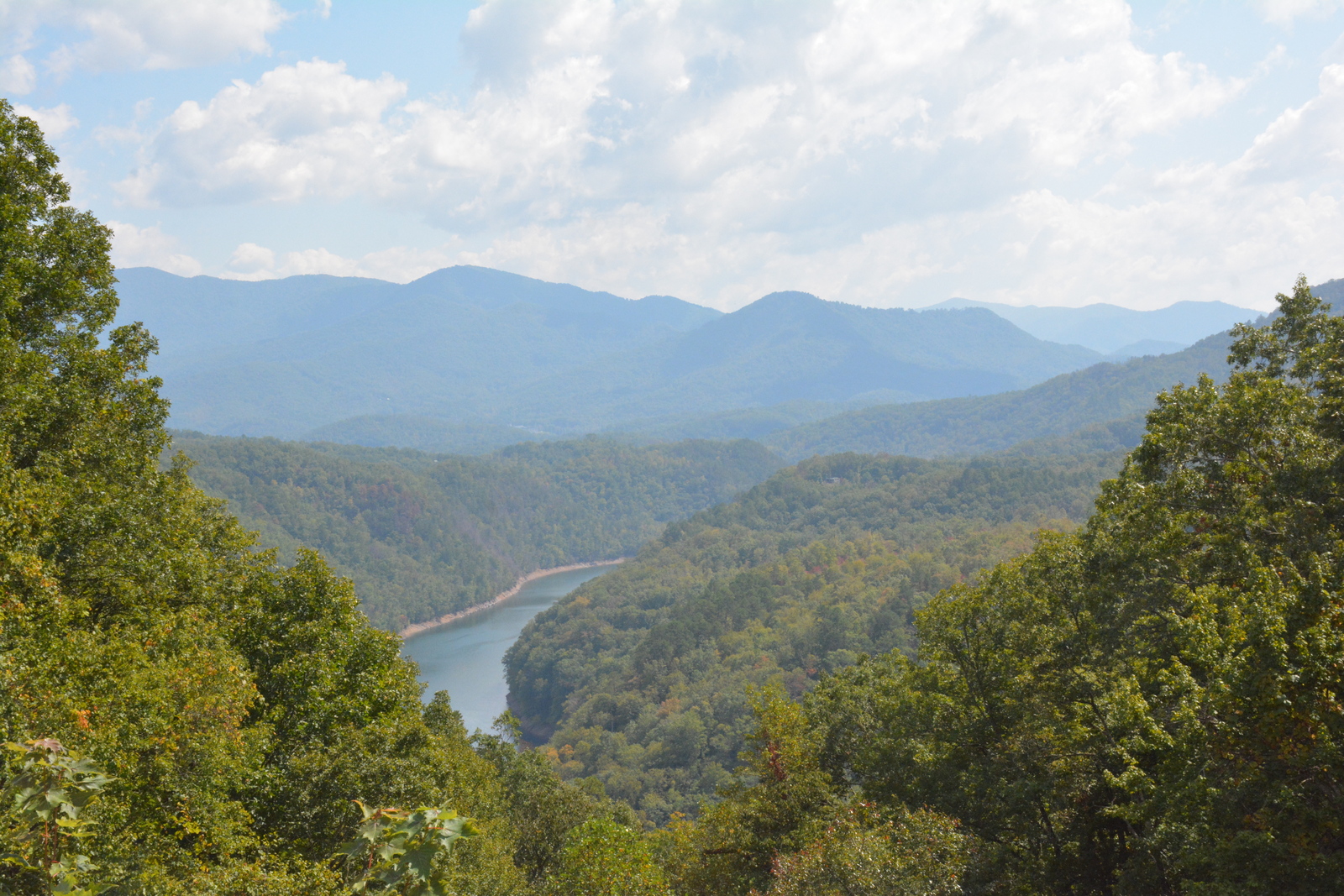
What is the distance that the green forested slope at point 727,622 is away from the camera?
305 ft

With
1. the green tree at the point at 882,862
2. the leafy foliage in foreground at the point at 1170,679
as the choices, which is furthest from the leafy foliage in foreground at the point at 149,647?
the leafy foliage in foreground at the point at 1170,679

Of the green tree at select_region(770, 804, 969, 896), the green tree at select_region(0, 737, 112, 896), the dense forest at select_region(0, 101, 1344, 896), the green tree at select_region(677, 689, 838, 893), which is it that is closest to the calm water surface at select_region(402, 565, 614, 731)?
the green tree at select_region(677, 689, 838, 893)

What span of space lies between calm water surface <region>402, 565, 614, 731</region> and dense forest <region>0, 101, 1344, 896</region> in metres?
81.7

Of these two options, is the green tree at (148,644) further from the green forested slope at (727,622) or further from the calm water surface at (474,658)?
the calm water surface at (474,658)

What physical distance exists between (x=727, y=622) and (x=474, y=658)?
4946 centimetres

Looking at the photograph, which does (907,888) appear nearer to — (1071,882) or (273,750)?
(1071,882)

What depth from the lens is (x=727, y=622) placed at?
429 ft

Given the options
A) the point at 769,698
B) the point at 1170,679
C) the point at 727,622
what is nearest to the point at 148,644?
the point at 769,698

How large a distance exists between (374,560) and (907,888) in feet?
661

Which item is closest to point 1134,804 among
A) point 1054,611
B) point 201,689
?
point 1054,611

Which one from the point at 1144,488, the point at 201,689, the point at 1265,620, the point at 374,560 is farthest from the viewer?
the point at 374,560

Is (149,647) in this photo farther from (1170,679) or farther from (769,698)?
(1170,679)

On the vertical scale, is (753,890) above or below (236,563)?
below

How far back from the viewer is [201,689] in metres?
13.3
